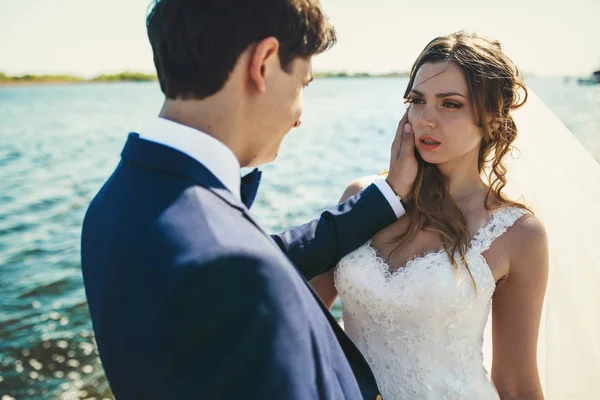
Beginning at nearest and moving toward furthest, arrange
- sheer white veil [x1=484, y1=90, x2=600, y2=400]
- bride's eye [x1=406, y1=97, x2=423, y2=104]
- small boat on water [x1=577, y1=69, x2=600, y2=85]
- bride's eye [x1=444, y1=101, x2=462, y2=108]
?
1. bride's eye [x1=444, y1=101, x2=462, y2=108]
2. bride's eye [x1=406, y1=97, x2=423, y2=104]
3. sheer white veil [x1=484, y1=90, x2=600, y2=400]
4. small boat on water [x1=577, y1=69, x2=600, y2=85]

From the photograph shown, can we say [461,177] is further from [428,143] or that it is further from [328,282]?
[328,282]

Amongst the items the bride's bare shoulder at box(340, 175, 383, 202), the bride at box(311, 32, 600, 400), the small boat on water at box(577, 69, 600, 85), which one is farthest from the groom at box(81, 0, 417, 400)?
the small boat on water at box(577, 69, 600, 85)

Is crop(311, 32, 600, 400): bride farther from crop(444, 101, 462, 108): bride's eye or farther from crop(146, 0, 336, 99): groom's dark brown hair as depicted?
crop(146, 0, 336, 99): groom's dark brown hair

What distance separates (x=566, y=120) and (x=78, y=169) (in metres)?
20.7

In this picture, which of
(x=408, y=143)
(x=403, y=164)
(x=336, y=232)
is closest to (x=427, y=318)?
(x=336, y=232)

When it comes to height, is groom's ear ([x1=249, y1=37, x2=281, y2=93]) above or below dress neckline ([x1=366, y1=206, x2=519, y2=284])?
above

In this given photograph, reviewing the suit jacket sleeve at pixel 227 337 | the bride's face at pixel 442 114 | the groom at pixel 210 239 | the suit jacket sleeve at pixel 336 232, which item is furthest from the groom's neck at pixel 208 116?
the bride's face at pixel 442 114

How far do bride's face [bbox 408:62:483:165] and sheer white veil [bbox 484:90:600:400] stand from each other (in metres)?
0.60

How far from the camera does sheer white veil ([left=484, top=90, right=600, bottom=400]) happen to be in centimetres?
283

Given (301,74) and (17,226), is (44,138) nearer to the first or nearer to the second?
(17,226)

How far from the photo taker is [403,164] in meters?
2.57

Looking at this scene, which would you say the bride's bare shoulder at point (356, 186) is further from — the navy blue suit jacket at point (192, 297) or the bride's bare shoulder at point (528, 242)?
the navy blue suit jacket at point (192, 297)

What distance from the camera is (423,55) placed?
2561mm

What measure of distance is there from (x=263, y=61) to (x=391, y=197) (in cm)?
136
